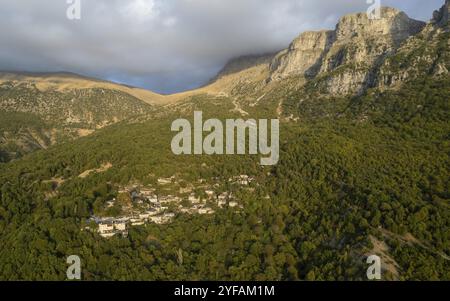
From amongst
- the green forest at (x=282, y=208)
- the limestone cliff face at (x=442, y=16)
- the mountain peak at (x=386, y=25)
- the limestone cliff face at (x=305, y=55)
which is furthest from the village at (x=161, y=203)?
the limestone cliff face at (x=305, y=55)

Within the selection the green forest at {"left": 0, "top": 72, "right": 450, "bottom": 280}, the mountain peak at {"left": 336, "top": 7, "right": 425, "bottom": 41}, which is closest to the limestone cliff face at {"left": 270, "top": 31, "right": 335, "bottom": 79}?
the mountain peak at {"left": 336, "top": 7, "right": 425, "bottom": 41}

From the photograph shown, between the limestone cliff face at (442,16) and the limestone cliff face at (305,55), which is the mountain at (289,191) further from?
the limestone cliff face at (305,55)

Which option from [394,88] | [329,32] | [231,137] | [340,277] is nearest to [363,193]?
[340,277]

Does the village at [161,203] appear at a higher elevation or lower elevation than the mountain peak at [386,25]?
lower

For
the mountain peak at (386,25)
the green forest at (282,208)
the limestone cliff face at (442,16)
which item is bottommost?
the green forest at (282,208)

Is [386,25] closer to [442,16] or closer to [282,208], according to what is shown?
[442,16]

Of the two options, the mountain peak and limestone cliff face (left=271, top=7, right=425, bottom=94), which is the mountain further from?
the mountain peak
